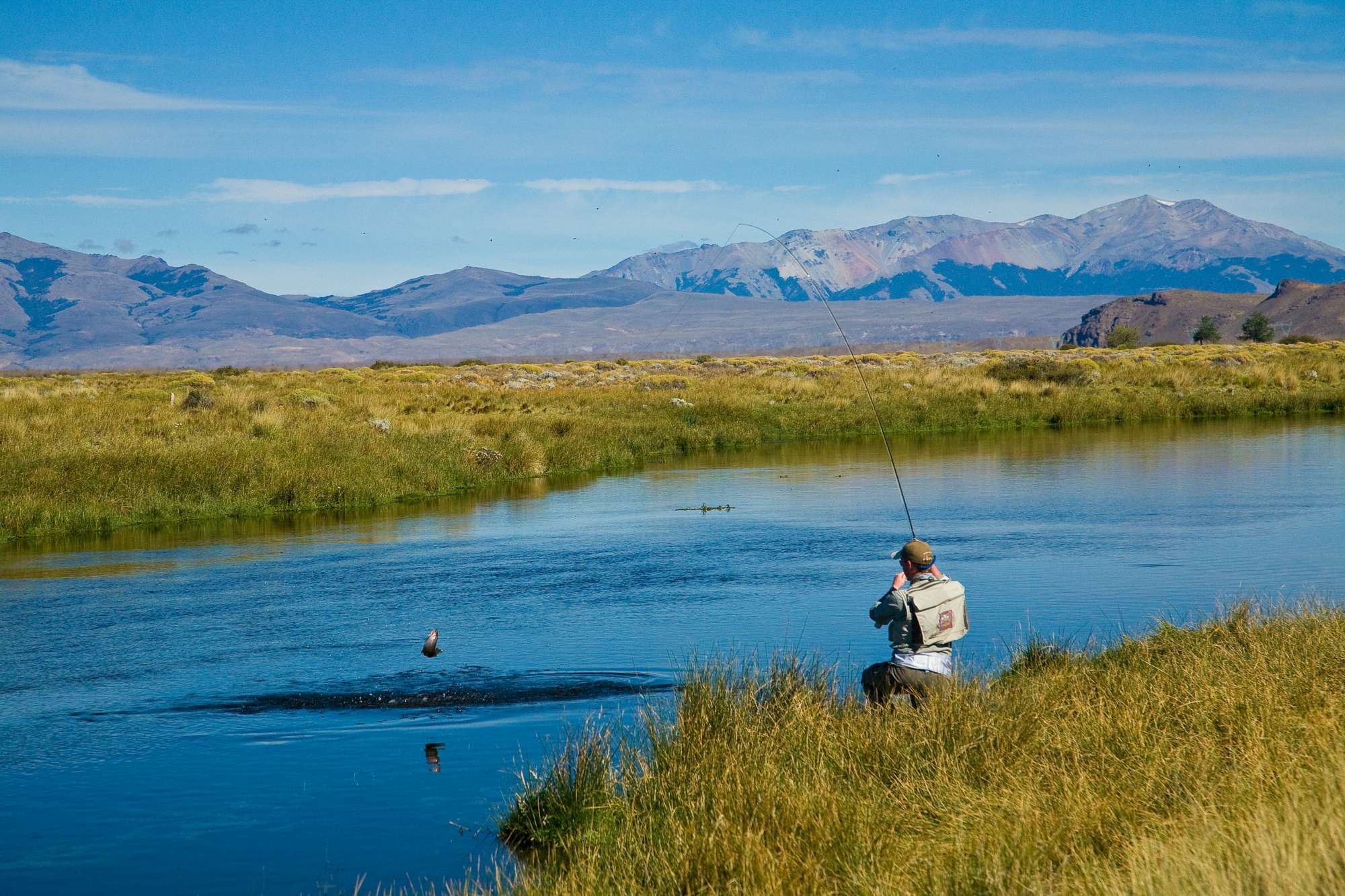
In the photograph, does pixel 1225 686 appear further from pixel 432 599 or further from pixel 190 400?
pixel 190 400

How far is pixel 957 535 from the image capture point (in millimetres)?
20062

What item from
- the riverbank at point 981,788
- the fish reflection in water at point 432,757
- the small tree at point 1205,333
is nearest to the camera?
the riverbank at point 981,788

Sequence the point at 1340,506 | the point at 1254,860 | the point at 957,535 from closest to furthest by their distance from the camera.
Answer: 1. the point at 1254,860
2. the point at 957,535
3. the point at 1340,506

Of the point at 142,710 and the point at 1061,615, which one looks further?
the point at 1061,615

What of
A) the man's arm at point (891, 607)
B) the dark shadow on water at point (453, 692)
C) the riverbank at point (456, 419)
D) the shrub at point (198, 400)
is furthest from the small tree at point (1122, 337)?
the man's arm at point (891, 607)

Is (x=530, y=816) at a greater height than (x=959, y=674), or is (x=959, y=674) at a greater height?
(x=959, y=674)

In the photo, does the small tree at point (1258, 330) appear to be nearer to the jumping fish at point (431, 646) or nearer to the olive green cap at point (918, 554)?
the jumping fish at point (431, 646)

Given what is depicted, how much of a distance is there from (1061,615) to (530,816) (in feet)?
24.5

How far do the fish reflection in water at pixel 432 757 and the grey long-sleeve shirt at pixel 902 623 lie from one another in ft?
11.2

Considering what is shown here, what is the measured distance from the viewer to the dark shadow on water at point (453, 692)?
1141cm

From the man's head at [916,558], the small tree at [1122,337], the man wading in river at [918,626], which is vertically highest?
the small tree at [1122,337]

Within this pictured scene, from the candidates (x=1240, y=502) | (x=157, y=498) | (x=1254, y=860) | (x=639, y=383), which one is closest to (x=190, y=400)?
(x=157, y=498)

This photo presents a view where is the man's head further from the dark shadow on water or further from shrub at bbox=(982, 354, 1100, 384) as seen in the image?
shrub at bbox=(982, 354, 1100, 384)

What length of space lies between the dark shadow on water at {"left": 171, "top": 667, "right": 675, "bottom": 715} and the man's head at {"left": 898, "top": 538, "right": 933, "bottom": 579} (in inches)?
123
